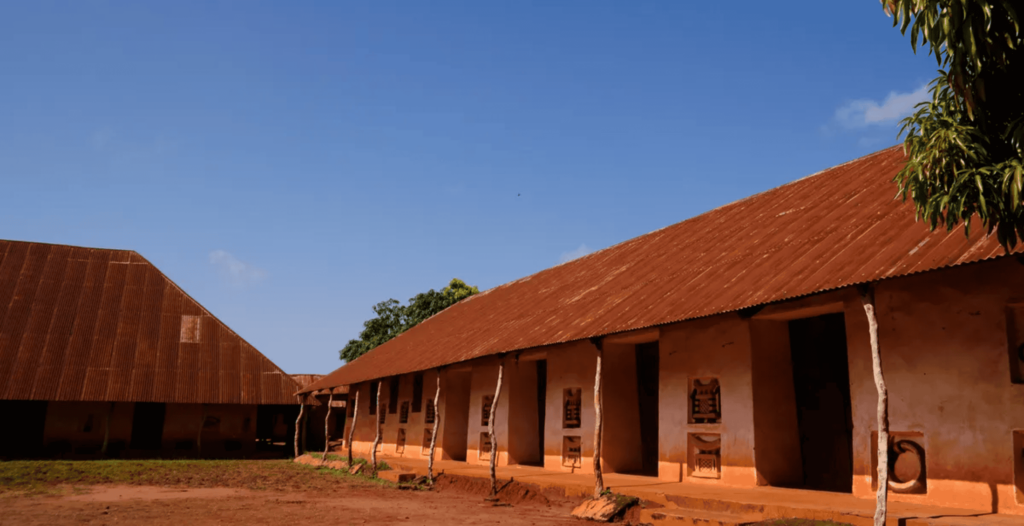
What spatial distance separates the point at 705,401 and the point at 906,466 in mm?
Result: 3548

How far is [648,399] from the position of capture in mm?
15531

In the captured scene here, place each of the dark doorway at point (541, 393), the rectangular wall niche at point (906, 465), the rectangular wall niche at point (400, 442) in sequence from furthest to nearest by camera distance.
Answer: the rectangular wall niche at point (400, 442), the dark doorway at point (541, 393), the rectangular wall niche at point (906, 465)

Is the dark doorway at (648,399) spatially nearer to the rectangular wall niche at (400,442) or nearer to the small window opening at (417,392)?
the small window opening at (417,392)

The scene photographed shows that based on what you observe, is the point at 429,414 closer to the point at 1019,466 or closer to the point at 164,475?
the point at 164,475

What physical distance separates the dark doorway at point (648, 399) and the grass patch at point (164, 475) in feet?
22.0

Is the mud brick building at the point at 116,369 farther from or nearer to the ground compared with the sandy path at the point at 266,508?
farther from the ground

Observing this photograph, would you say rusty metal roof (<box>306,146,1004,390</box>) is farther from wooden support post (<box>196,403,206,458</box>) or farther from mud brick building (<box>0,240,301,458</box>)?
wooden support post (<box>196,403,206,458</box>)

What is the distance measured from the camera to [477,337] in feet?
61.1

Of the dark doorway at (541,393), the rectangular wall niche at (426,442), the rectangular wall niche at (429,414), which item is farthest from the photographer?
the rectangular wall niche at (429,414)

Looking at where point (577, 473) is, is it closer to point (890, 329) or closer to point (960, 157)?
point (890, 329)

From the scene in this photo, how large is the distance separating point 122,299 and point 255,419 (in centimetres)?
714

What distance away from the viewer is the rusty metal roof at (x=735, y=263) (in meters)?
9.00

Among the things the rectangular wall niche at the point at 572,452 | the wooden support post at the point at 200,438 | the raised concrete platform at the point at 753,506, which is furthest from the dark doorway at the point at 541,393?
the wooden support post at the point at 200,438

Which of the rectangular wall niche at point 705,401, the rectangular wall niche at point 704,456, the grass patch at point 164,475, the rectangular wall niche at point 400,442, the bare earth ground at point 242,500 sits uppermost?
the rectangular wall niche at point 705,401
